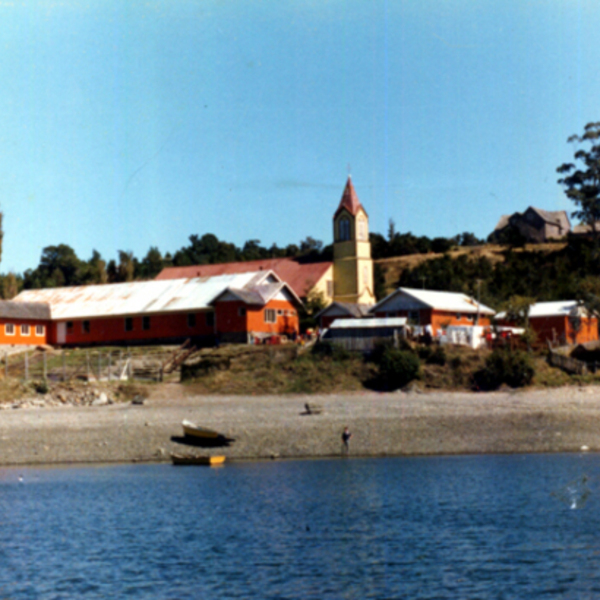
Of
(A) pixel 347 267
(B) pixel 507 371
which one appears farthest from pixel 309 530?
(A) pixel 347 267

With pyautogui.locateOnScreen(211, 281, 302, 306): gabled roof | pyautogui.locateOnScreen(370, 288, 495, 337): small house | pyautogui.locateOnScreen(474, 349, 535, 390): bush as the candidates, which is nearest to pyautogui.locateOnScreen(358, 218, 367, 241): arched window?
pyautogui.locateOnScreen(211, 281, 302, 306): gabled roof

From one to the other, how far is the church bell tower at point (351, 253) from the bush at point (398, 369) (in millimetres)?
22950

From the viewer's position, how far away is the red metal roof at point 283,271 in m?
73.8

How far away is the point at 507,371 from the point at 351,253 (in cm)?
2744

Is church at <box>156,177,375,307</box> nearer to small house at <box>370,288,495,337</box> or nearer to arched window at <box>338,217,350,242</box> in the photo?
arched window at <box>338,217,350,242</box>

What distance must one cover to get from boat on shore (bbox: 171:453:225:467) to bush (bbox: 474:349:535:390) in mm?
16443

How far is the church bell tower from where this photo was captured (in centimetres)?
7325

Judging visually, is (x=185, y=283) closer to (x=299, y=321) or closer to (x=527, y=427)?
(x=299, y=321)

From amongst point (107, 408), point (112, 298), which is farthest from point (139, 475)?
point (112, 298)

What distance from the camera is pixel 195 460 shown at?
3900 cm

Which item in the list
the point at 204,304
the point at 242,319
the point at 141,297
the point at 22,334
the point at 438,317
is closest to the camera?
the point at 438,317

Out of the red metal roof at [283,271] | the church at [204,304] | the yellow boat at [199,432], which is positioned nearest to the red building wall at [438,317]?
the church at [204,304]

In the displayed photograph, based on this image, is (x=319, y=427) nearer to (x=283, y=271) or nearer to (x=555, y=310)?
(x=555, y=310)

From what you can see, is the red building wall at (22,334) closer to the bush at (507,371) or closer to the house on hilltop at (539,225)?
the bush at (507,371)
